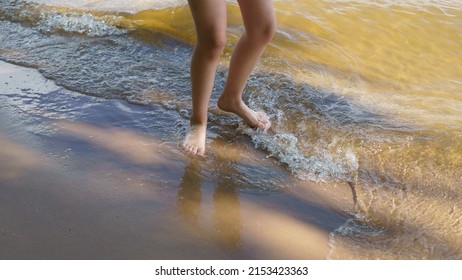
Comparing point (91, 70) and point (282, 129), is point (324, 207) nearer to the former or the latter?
point (282, 129)

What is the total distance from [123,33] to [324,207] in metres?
2.40

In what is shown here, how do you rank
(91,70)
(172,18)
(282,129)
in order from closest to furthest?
(282,129) < (91,70) < (172,18)

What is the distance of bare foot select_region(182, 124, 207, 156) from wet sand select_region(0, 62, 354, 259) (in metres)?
0.05

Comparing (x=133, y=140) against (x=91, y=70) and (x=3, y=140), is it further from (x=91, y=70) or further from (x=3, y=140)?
(x=91, y=70)

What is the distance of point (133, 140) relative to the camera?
236 cm

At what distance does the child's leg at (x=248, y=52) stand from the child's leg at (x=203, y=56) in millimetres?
225

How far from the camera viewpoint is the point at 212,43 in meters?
2.09

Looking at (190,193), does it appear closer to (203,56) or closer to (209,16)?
(203,56)

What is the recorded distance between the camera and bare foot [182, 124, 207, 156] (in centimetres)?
230

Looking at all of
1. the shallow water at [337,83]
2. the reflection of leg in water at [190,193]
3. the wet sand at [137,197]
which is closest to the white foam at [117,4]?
the shallow water at [337,83]

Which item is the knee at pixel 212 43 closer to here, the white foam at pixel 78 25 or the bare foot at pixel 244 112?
the bare foot at pixel 244 112
